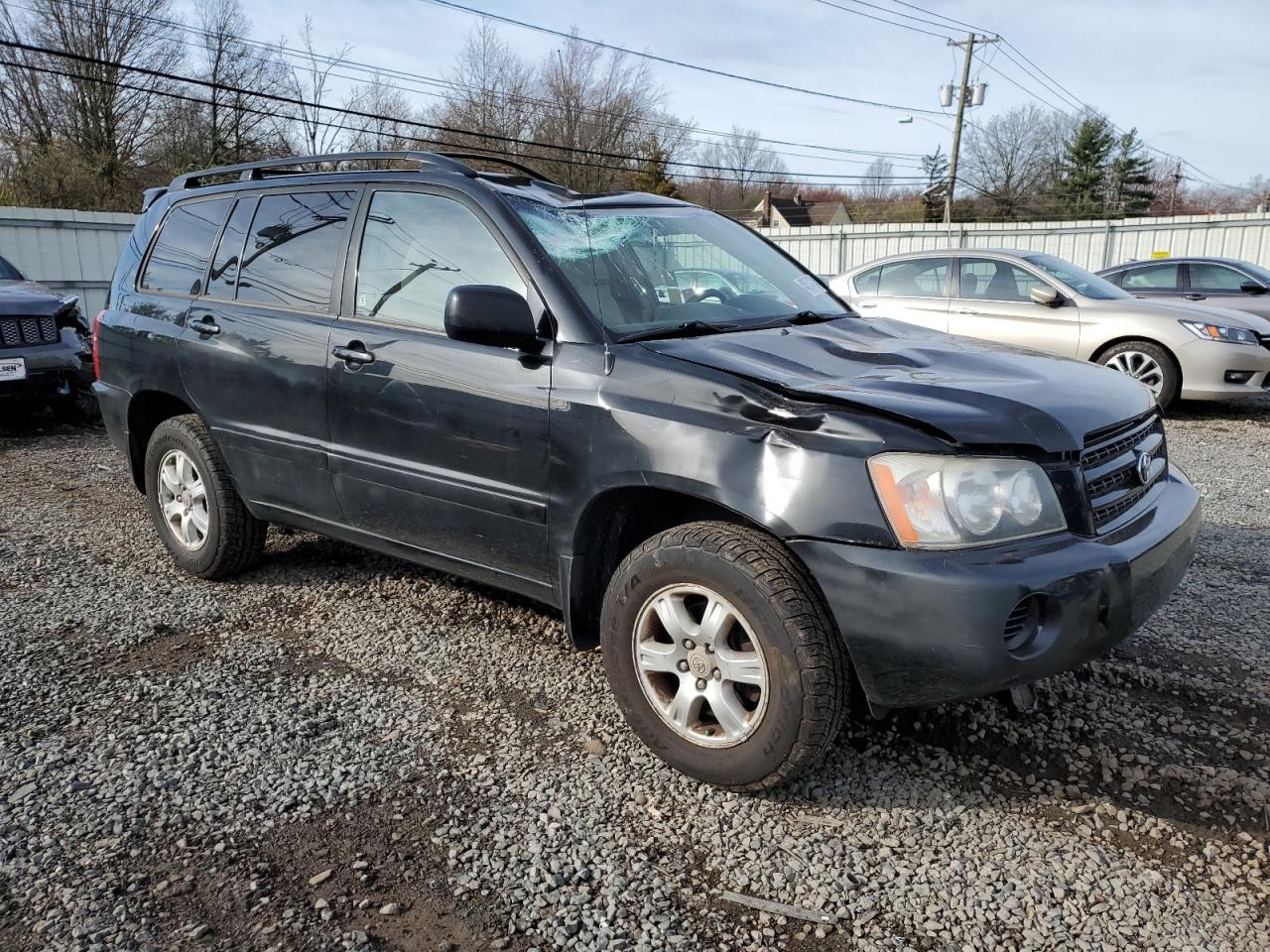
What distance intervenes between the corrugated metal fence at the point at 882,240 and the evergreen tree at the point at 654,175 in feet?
49.6

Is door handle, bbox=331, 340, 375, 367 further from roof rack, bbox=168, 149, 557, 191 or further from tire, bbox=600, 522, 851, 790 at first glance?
tire, bbox=600, 522, 851, 790

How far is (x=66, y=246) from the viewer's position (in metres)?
14.6

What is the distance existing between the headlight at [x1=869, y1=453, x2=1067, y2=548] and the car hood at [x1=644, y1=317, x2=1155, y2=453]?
0.08m

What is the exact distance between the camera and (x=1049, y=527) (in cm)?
250

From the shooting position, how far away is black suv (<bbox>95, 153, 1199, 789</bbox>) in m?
2.43

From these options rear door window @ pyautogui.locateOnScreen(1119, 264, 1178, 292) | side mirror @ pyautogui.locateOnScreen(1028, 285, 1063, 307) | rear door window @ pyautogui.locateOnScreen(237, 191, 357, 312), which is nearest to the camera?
rear door window @ pyautogui.locateOnScreen(237, 191, 357, 312)

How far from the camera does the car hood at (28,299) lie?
815 centimetres

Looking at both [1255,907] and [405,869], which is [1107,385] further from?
[405,869]

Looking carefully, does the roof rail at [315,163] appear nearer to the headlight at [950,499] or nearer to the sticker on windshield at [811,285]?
the sticker on windshield at [811,285]

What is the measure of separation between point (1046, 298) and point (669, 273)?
6597mm

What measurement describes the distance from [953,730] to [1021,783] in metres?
0.31

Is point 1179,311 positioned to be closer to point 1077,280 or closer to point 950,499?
point 1077,280

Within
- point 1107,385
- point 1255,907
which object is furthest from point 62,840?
point 1107,385

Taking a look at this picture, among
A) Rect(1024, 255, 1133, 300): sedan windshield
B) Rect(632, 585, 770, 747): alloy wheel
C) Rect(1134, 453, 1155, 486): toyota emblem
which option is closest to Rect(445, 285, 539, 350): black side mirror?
Rect(632, 585, 770, 747): alloy wheel
